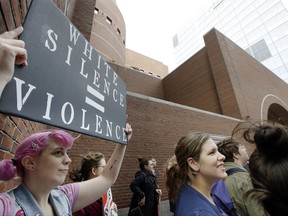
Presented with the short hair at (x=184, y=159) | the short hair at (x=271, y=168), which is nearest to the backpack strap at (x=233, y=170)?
the short hair at (x=184, y=159)

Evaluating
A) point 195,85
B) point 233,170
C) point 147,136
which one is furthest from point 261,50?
point 233,170

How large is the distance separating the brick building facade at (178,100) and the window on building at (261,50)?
60.8ft

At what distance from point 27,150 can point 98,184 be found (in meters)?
0.63

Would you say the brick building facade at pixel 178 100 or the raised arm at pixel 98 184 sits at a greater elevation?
the brick building facade at pixel 178 100

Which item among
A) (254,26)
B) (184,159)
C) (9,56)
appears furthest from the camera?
(254,26)

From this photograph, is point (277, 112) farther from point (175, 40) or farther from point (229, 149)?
point (175, 40)

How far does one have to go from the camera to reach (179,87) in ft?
54.0

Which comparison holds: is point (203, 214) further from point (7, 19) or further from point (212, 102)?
point (212, 102)

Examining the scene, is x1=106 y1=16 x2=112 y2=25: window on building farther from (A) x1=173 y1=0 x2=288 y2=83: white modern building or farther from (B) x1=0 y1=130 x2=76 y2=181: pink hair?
(A) x1=173 y1=0 x2=288 y2=83: white modern building

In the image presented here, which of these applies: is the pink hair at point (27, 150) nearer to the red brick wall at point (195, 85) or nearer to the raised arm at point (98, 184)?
the raised arm at point (98, 184)

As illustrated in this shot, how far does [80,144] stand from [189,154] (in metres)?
4.21

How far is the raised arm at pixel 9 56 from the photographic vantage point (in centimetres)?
63

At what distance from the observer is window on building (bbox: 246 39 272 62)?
34.7m

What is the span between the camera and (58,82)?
871 millimetres
